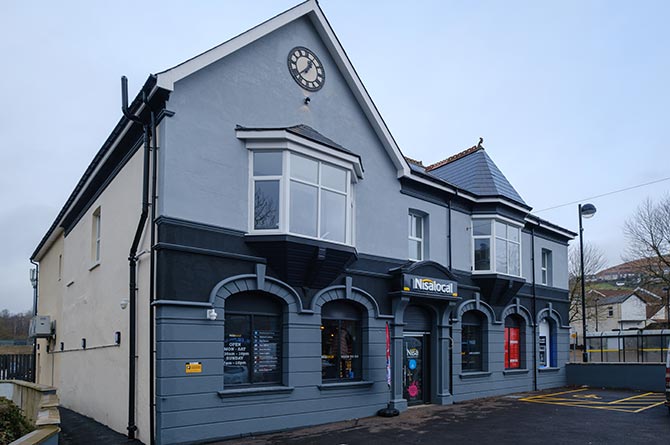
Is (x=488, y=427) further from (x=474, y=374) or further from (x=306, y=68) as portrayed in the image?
(x=306, y=68)

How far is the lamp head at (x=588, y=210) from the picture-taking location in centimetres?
2291

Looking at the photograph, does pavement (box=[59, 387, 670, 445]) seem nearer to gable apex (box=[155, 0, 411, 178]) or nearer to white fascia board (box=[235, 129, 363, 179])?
white fascia board (box=[235, 129, 363, 179])

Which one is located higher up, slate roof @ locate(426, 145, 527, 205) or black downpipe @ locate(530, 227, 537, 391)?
slate roof @ locate(426, 145, 527, 205)

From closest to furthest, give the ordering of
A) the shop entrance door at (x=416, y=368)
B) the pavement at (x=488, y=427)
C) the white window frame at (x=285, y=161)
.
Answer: the pavement at (x=488, y=427)
the white window frame at (x=285, y=161)
the shop entrance door at (x=416, y=368)

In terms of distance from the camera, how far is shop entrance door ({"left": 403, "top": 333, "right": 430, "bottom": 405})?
54.0ft

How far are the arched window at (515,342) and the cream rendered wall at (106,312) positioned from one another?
44.3 ft

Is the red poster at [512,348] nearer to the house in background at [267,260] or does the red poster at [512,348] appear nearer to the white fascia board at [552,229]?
the house in background at [267,260]

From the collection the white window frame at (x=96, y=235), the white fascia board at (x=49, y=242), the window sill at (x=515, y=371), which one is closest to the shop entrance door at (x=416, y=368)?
the window sill at (x=515, y=371)

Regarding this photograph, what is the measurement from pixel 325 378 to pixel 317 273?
8.90 ft

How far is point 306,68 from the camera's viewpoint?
557 inches

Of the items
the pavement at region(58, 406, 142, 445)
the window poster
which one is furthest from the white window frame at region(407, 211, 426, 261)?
the pavement at region(58, 406, 142, 445)

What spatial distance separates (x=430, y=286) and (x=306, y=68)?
6.94 meters

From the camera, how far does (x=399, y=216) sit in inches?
649

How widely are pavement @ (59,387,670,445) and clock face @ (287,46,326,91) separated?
8.15m
